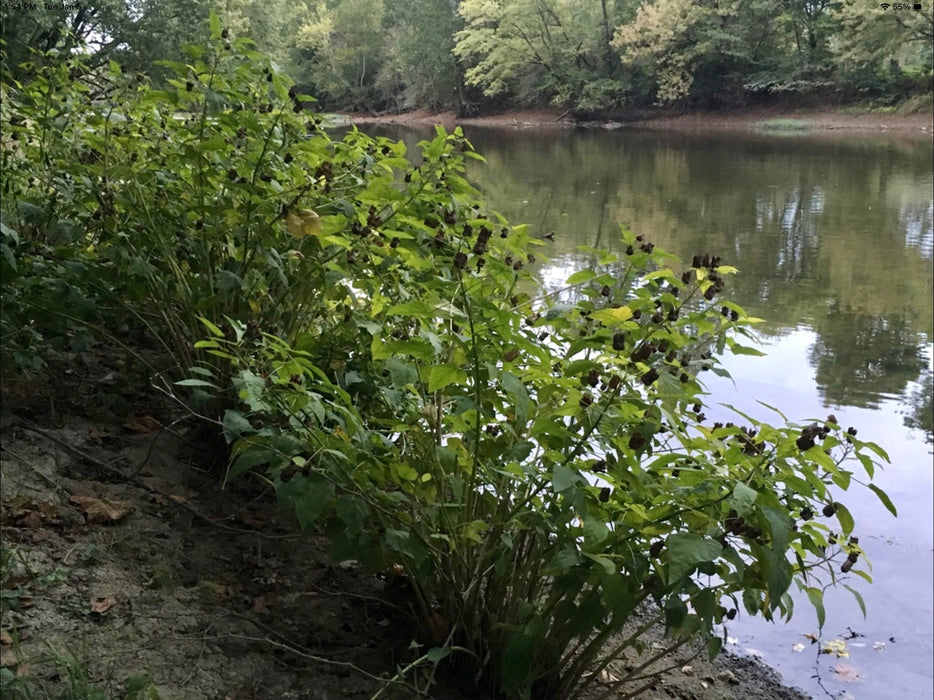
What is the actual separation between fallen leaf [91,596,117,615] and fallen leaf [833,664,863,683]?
233cm

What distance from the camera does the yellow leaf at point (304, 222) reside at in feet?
6.99

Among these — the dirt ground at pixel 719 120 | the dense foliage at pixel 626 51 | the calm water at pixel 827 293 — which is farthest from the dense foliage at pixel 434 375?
the dirt ground at pixel 719 120

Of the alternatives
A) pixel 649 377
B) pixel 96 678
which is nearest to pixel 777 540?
pixel 649 377

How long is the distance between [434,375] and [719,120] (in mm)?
42280

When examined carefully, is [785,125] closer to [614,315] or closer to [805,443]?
[614,315]

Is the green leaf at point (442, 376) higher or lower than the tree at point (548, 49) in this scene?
lower

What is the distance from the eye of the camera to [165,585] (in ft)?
7.22

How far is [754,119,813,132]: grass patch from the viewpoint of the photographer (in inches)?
1414

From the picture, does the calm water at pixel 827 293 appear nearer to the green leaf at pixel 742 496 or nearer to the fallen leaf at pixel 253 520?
the fallen leaf at pixel 253 520

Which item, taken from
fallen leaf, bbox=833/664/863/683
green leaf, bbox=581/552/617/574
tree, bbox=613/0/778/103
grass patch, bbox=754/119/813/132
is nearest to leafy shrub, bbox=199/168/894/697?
green leaf, bbox=581/552/617/574

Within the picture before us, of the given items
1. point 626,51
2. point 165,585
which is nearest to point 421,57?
point 626,51

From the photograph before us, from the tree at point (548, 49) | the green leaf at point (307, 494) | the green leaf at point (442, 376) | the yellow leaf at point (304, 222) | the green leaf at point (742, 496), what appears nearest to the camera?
the green leaf at point (742, 496)

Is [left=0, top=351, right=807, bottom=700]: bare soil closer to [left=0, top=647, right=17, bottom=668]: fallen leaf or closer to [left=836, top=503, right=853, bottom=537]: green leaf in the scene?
[left=0, top=647, right=17, bottom=668]: fallen leaf

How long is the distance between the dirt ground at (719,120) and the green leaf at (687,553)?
3574cm
